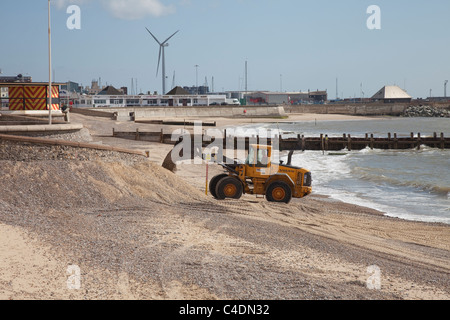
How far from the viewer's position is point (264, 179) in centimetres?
1961

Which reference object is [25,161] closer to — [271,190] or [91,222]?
[91,222]

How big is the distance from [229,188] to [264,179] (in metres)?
1.30

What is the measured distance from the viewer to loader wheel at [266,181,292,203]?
19.5 meters

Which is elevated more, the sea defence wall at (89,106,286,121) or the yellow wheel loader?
the sea defence wall at (89,106,286,121)

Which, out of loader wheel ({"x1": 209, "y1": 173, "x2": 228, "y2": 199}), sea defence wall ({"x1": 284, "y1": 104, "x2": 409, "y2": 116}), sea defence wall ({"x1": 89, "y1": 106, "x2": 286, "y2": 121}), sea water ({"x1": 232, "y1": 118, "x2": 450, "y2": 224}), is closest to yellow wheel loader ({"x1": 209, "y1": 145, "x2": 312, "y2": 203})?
loader wheel ({"x1": 209, "y1": 173, "x2": 228, "y2": 199})

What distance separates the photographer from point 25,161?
17656 mm

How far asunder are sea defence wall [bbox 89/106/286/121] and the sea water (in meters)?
51.1

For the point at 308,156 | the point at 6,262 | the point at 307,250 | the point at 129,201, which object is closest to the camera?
the point at 6,262

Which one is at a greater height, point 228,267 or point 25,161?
point 25,161

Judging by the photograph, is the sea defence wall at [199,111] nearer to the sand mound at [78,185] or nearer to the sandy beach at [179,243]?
the sand mound at [78,185]

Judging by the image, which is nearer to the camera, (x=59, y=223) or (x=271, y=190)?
(x=59, y=223)

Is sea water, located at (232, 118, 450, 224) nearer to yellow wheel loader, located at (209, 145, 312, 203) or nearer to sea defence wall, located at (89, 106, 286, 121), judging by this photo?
yellow wheel loader, located at (209, 145, 312, 203)

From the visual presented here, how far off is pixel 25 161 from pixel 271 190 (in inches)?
328
